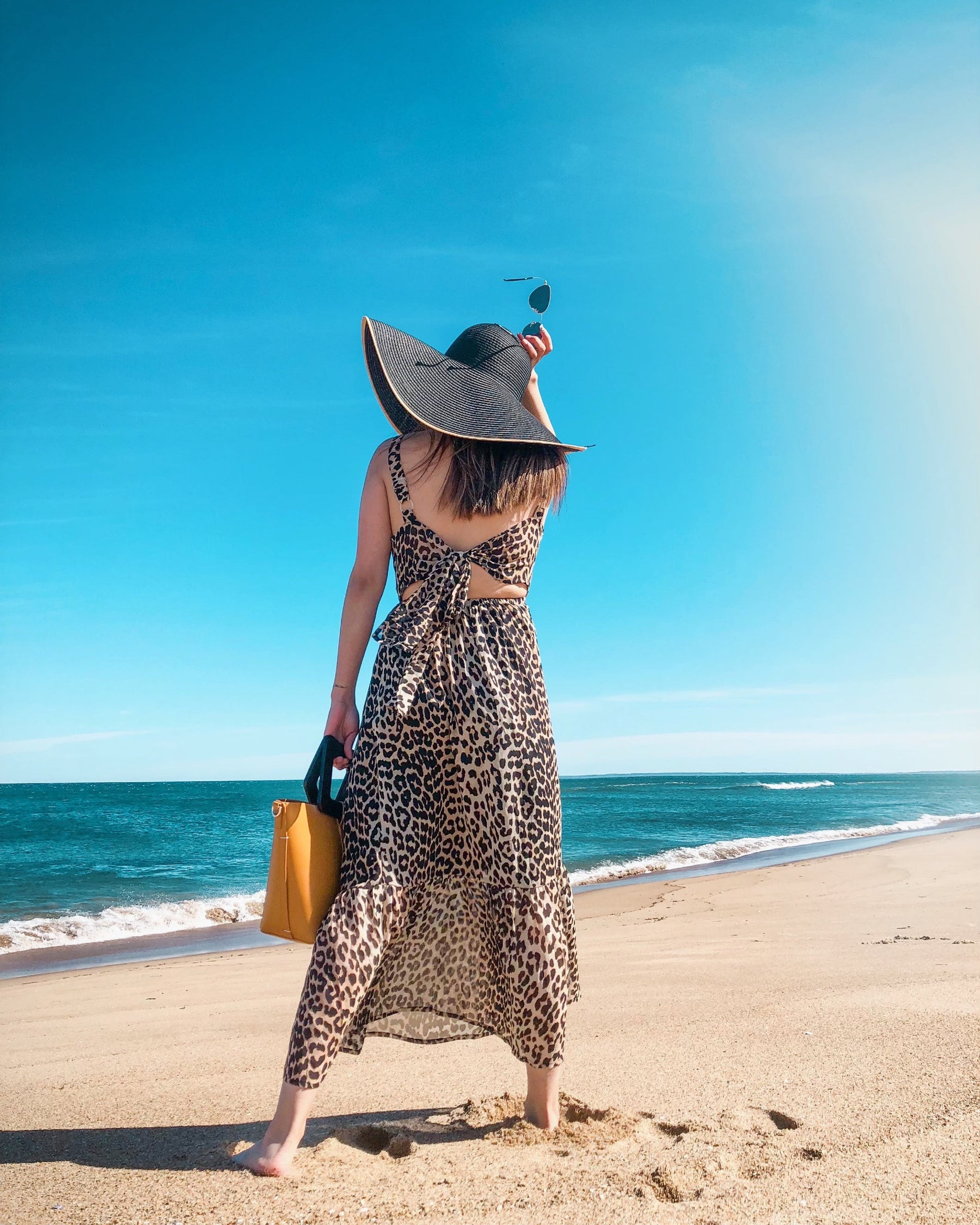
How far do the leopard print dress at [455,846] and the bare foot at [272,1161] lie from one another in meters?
0.25

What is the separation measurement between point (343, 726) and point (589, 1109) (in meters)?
1.25

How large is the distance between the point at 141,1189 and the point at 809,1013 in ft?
8.20

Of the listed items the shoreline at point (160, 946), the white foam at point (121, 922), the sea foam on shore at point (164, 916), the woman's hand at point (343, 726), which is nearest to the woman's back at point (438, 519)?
the woman's hand at point (343, 726)

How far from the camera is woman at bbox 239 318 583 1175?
6.81ft

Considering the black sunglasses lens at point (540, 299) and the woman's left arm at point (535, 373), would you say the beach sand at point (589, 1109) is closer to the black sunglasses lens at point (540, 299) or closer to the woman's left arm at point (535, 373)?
the woman's left arm at point (535, 373)

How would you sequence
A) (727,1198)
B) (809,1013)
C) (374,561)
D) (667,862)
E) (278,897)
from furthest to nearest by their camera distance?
(667,862) < (809,1013) < (374,561) < (278,897) < (727,1198)

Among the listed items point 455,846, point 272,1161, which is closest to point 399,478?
point 455,846

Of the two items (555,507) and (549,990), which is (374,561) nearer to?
(555,507)

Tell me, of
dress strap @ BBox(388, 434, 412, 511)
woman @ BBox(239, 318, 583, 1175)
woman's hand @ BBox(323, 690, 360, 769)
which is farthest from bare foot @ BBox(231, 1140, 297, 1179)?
dress strap @ BBox(388, 434, 412, 511)

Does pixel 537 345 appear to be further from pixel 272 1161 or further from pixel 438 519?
pixel 272 1161

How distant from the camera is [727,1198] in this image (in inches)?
67.1

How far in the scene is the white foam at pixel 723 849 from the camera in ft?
46.3

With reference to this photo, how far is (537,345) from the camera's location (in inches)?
107

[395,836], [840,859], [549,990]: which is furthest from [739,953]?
[840,859]
